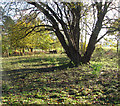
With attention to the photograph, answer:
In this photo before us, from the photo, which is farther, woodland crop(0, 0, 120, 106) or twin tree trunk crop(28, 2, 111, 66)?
twin tree trunk crop(28, 2, 111, 66)

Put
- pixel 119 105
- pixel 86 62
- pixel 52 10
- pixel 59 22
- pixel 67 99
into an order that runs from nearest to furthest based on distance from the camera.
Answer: pixel 119 105
pixel 67 99
pixel 52 10
pixel 59 22
pixel 86 62

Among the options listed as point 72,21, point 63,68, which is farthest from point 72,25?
point 63,68

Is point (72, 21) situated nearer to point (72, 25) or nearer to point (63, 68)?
point (72, 25)

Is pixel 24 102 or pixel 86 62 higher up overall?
pixel 86 62

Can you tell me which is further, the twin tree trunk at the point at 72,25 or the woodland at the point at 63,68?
the twin tree trunk at the point at 72,25

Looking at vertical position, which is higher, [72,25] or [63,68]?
[72,25]

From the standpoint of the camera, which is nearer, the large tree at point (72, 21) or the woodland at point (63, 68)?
the woodland at point (63, 68)

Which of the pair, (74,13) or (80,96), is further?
(74,13)

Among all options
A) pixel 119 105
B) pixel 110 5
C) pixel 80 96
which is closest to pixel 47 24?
pixel 110 5

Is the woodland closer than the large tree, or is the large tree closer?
the woodland

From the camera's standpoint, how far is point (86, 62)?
8.28m

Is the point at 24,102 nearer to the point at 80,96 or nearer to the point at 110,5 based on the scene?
the point at 80,96

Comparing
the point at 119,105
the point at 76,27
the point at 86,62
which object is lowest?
the point at 119,105

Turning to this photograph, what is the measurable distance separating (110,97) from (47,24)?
5.20 meters
